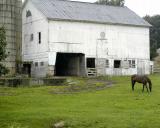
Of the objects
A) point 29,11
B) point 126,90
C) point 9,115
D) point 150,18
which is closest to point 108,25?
point 29,11

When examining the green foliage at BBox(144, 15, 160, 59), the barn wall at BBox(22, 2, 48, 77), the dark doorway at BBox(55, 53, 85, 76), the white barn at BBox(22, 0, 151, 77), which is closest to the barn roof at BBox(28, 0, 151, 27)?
the white barn at BBox(22, 0, 151, 77)

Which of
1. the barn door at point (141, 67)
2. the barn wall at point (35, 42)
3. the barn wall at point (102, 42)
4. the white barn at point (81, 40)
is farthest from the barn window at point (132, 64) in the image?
the barn wall at point (35, 42)

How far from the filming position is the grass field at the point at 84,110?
24969 millimetres

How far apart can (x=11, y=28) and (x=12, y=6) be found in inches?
113

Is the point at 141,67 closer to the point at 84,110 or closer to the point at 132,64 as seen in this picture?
the point at 132,64

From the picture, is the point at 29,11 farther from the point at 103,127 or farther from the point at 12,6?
the point at 103,127

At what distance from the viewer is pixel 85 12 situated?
222ft

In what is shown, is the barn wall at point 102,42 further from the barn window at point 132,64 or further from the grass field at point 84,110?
the grass field at point 84,110

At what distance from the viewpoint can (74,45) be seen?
64.4 metres

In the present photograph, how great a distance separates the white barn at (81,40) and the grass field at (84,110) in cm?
2101

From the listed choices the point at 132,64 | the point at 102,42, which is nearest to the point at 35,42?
the point at 102,42

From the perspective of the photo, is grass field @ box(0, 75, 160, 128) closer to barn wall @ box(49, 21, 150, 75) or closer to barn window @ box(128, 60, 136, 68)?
barn wall @ box(49, 21, 150, 75)

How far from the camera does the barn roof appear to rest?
64.4 metres

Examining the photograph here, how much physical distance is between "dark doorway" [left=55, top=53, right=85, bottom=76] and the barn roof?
5.28 metres
